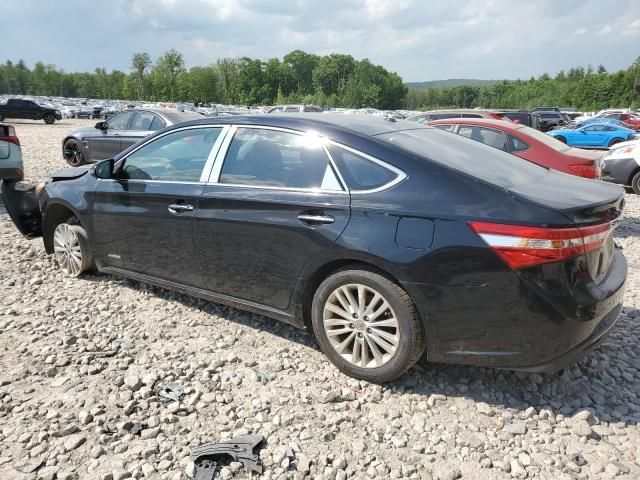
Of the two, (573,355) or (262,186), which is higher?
(262,186)

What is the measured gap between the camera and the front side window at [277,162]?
3326 mm

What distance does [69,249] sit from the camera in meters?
4.99

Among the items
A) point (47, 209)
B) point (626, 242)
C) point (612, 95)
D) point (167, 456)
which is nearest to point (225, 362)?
point (167, 456)

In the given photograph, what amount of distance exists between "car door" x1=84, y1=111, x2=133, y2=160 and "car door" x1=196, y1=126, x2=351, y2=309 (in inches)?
330

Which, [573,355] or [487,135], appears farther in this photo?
[487,135]

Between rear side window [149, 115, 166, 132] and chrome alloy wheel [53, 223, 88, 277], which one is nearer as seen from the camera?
chrome alloy wheel [53, 223, 88, 277]

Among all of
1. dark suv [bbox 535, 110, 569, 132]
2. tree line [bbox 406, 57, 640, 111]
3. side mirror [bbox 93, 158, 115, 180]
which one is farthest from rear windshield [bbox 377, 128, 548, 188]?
tree line [bbox 406, 57, 640, 111]

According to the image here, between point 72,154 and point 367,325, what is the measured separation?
11.6 m

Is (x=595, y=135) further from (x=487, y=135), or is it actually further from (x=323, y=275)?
(x=323, y=275)

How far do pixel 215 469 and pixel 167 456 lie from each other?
281 mm

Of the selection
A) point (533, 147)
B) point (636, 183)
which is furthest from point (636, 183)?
point (533, 147)

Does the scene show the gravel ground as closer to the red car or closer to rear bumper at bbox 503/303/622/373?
rear bumper at bbox 503/303/622/373

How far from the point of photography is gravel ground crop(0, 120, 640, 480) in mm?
2559

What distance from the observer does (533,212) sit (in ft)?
8.75
